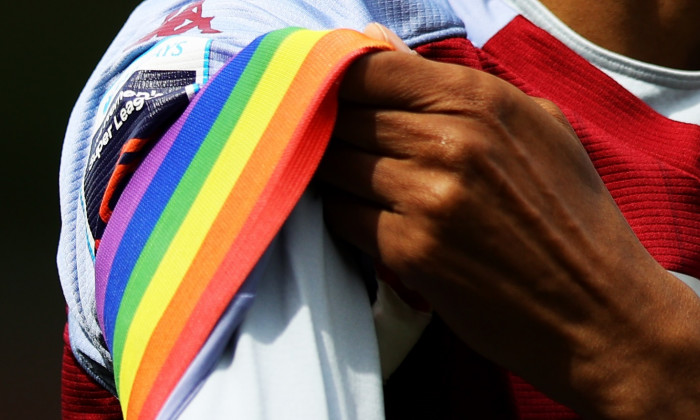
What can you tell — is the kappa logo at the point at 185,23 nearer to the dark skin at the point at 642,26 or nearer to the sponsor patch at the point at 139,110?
the sponsor patch at the point at 139,110

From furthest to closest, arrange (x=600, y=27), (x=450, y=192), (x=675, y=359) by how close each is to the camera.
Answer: (x=600, y=27), (x=675, y=359), (x=450, y=192)

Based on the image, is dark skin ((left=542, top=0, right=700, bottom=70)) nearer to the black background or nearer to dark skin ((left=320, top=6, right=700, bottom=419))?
dark skin ((left=320, top=6, right=700, bottom=419))

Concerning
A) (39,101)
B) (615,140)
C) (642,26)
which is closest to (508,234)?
(615,140)

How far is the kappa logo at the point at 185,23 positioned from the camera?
0.72 metres

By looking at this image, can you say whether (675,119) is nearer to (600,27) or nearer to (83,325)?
(600,27)

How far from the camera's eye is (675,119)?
36.5 inches

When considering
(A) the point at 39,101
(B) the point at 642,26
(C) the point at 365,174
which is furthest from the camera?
(A) the point at 39,101

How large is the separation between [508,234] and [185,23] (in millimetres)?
292

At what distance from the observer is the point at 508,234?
2.07ft

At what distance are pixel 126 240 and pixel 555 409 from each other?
1.17 feet

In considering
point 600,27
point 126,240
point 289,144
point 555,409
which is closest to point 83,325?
point 126,240

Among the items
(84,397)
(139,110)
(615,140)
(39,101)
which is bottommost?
(39,101)

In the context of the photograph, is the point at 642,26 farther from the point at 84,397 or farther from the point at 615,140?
the point at 84,397

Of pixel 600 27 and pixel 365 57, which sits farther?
pixel 600 27
